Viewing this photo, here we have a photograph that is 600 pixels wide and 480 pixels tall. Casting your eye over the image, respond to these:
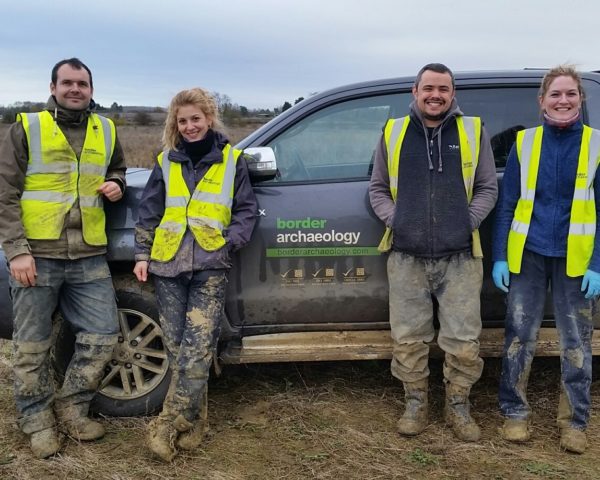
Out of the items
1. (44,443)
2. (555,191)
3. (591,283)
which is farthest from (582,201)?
(44,443)

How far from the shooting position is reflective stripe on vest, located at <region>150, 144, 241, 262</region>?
315 cm

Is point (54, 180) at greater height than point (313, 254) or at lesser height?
greater

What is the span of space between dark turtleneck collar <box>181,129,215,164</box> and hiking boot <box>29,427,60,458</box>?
166 centimetres

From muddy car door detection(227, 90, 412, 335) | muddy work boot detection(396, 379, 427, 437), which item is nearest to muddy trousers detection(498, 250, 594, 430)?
muddy work boot detection(396, 379, 427, 437)

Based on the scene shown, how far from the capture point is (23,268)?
306 centimetres

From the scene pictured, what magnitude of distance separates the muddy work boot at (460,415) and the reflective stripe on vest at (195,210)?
153 centimetres

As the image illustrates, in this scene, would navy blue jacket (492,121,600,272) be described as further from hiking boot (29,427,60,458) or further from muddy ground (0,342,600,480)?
hiking boot (29,427,60,458)

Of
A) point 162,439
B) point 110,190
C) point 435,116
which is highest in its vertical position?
point 435,116

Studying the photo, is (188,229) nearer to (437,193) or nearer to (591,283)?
(437,193)

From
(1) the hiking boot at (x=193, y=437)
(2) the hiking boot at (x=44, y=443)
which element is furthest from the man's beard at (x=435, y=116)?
(2) the hiking boot at (x=44, y=443)

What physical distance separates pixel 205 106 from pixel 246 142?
53 cm

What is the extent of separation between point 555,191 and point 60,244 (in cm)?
259

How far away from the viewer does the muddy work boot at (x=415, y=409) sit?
3391 millimetres

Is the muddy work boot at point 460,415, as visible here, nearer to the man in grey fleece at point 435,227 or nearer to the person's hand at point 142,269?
the man in grey fleece at point 435,227
